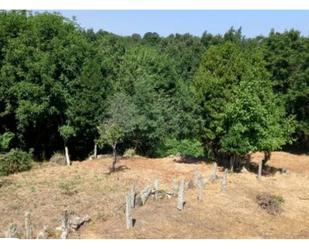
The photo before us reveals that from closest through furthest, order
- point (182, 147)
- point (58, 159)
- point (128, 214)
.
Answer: point (128, 214) < point (58, 159) < point (182, 147)

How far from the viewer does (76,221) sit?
18500mm

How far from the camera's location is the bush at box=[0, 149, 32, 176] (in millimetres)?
30047

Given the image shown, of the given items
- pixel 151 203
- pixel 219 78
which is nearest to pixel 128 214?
pixel 151 203

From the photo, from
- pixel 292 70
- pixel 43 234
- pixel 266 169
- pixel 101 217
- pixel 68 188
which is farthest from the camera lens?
pixel 292 70

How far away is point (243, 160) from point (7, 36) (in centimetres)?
1688

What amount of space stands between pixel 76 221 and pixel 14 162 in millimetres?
13615

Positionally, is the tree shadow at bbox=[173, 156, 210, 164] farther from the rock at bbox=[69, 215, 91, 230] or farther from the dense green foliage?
the rock at bbox=[69, 215, 91, 230]

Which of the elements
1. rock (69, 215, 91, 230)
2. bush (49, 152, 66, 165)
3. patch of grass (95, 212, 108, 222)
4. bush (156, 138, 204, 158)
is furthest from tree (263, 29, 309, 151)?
rock (69, 215, 91, 230)

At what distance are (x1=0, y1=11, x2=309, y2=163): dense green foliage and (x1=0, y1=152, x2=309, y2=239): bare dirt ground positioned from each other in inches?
86.5

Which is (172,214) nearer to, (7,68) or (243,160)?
(243,160)

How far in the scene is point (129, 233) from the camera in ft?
58.9

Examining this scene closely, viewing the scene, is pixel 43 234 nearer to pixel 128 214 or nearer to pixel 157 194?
pixel 128 214

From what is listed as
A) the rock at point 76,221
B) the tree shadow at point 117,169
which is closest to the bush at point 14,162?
the tree shadow at point 117,169

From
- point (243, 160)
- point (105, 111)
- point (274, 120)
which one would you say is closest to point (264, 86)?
point (274, 120)
